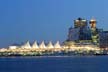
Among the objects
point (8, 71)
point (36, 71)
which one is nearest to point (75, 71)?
point (36, 71)

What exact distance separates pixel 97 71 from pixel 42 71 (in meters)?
8.84

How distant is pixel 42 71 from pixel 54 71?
1.93m

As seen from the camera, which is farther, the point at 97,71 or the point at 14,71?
the point at 14,71

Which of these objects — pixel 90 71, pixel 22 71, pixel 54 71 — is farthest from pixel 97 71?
pixel 22 71

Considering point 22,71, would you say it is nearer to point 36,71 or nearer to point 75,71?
point 36,71

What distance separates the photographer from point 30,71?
78.8 metres

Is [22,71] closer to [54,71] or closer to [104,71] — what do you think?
[54,71]

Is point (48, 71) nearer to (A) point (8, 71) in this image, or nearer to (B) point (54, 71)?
(B) point (54, 71)

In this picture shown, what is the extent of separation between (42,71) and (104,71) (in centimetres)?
1028

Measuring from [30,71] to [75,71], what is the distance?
6956 mm

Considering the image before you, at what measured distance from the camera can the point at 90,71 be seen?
76438mm

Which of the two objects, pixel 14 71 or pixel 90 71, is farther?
pixel 14 71

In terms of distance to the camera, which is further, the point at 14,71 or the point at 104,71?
the point at 14,71

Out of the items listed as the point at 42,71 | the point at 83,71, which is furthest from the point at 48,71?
the point at 83,71
